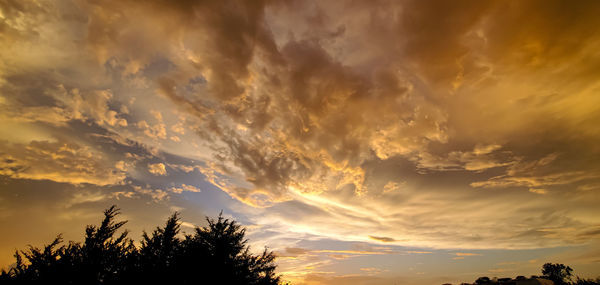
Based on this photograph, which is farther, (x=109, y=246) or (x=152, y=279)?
(x=109, y=246)

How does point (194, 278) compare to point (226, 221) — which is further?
point (226, 221)

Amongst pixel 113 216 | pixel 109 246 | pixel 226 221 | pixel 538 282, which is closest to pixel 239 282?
pixel 226 221

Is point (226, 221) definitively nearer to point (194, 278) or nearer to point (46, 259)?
point (194, 278)

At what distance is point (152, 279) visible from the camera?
1527 centimetres

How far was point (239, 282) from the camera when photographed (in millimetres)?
16578

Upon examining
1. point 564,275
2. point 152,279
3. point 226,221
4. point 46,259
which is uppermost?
point 226,221

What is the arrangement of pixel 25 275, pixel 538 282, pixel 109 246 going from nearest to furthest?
pixel 25 275, pixel 109 246, pixel 538 282

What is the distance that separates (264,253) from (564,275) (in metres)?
126

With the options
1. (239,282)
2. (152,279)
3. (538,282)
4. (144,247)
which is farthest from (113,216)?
(538,282)

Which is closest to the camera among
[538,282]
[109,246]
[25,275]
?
[25,275]

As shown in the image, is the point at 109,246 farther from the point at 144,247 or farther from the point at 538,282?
the point at 538,282

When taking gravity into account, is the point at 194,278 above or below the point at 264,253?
below

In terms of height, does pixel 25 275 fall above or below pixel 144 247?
below

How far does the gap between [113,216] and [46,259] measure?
13.7ft
